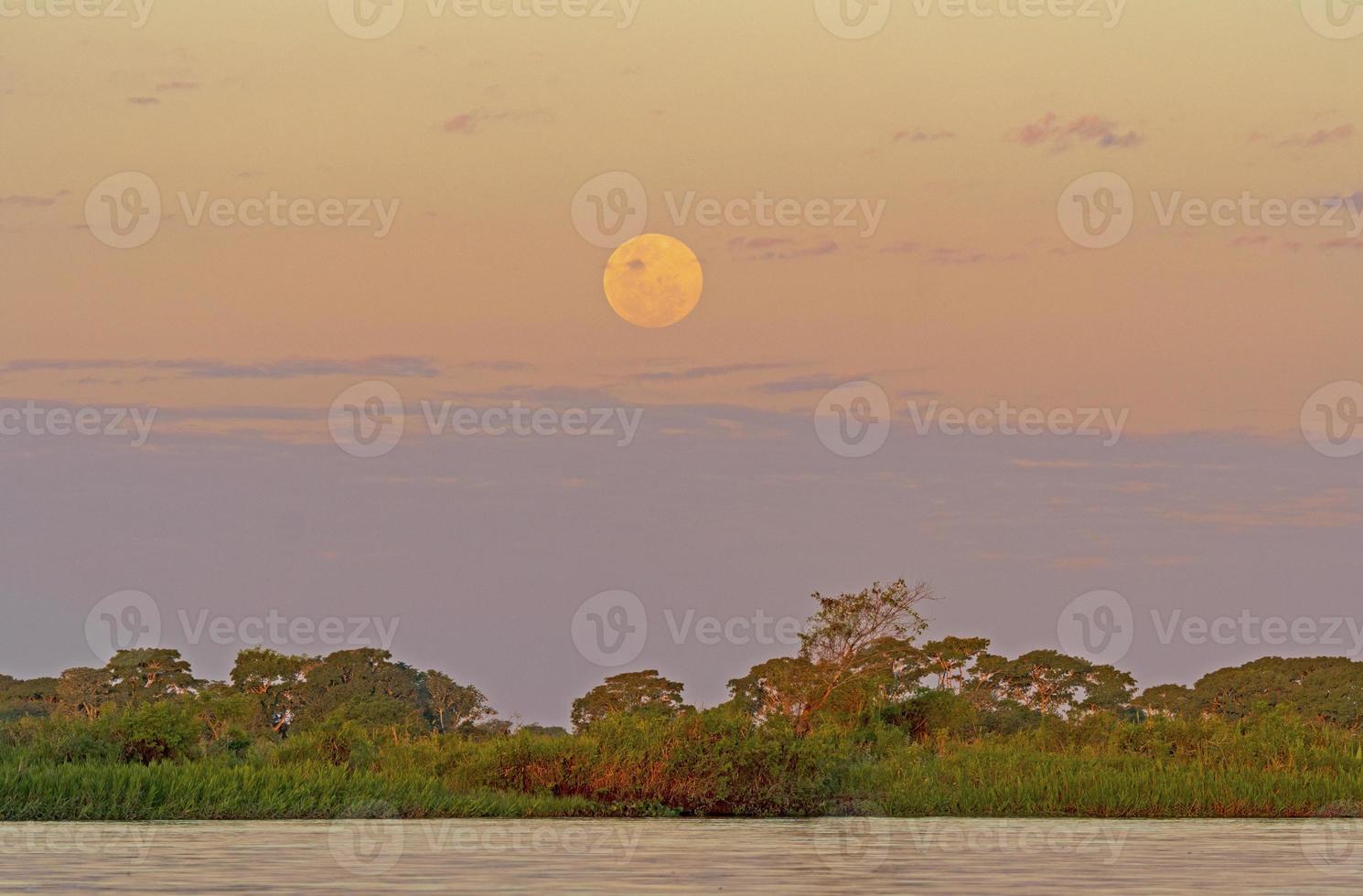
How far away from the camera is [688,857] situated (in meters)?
23.4

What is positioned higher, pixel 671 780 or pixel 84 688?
pixel 84 688

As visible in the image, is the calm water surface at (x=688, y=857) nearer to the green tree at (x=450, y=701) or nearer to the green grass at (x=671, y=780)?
the green grass at (x=671, y=780)

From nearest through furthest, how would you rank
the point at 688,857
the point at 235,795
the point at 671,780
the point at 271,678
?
the point at 688,857 < the point at 235,795 < the point at 671,780 < the point at 271,678

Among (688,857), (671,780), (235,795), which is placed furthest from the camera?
(671,780)

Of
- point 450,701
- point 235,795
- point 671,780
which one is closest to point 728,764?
point 671,780

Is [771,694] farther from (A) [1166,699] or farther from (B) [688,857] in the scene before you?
(A) [1166,699]

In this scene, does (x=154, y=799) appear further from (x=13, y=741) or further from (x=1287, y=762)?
(x=1287, y=762)

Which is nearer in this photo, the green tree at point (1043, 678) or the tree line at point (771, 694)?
the tree line at point (771, 694)

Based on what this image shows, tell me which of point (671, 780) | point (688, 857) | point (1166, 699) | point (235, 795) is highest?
point (1166, 699)

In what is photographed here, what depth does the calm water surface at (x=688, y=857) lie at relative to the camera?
19.4m

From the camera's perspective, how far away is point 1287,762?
35969mm

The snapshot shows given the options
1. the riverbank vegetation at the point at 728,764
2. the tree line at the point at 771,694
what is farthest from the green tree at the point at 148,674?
the riverbank vegetation at the point at 728,764

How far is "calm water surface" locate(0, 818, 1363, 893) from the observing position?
63.7ft

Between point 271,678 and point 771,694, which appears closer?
point 771,694
